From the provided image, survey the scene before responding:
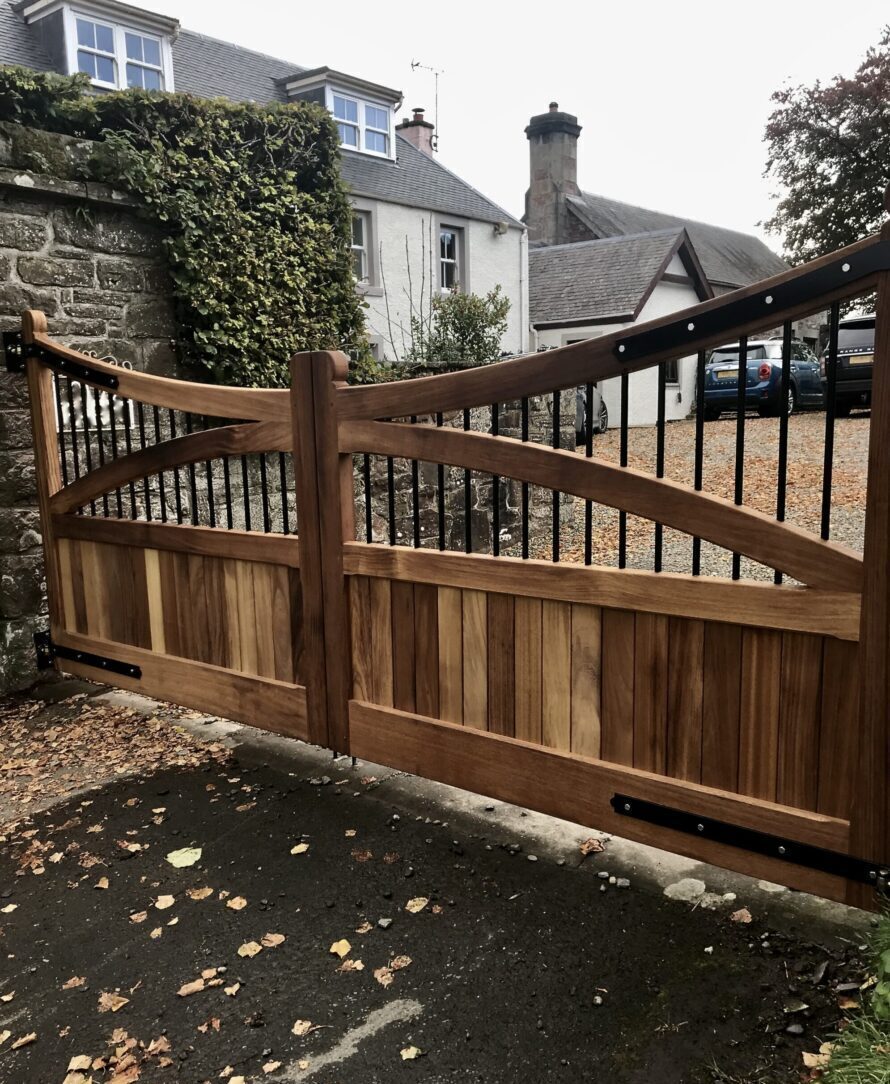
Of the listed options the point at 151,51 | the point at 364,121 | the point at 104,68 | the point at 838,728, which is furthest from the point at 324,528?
the point at 364,121

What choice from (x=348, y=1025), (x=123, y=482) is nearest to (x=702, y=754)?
(x=348, y=1025)

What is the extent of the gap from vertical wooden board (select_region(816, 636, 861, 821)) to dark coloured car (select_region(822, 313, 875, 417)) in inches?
317

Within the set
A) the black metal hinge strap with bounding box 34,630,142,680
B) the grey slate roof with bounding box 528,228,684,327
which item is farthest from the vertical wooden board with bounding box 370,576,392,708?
the grey slate roof with bounding box 528,228,684,327

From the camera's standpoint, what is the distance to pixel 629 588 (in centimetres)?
281

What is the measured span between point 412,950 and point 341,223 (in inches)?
238

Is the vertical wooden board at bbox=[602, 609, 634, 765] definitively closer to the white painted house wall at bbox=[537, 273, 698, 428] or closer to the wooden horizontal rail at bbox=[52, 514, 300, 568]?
the wooden horizontal rail at bbox=[52, 514, 300, 568]

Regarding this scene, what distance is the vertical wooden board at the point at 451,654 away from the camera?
3.30 meters

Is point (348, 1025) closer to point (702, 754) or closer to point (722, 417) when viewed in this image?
point (702, 754)

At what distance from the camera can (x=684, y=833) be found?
2809 mm

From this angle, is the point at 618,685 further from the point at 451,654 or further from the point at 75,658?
the point at 75,658

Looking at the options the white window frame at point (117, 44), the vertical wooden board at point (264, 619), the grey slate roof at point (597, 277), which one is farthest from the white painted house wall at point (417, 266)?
the vertical wooden board at point (264, 619)

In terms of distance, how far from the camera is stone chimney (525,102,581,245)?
28891 millimetres

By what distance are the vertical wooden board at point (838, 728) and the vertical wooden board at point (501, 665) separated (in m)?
1.04

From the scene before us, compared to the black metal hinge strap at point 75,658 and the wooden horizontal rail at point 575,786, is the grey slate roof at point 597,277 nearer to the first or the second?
the black metal hinge strap at point 75,658
